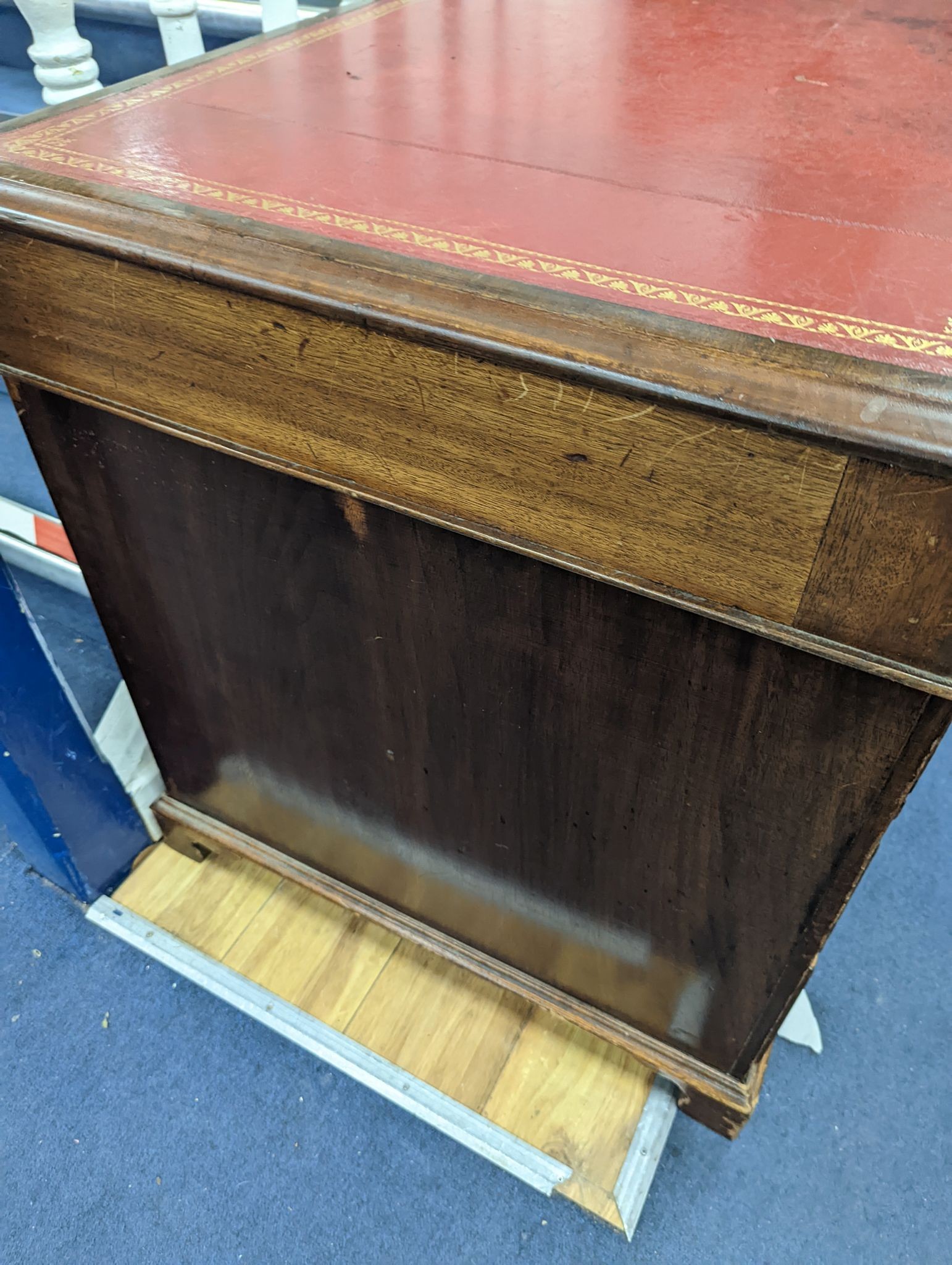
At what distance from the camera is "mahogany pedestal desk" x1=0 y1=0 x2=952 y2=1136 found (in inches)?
18.4

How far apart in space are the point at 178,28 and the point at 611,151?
0.63 meters

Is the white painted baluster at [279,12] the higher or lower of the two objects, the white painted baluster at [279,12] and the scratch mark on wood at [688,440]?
the higher

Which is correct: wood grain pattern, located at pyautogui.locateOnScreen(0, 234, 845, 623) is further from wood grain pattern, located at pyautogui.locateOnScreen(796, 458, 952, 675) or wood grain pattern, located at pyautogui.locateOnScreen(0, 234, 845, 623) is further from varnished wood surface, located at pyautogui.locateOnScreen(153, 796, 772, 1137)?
varnished wood surface, located at pyautogui.locateOnScreen(153, 796, 772, 1137)

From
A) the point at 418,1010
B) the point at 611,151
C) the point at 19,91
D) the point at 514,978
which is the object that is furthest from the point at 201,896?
the point at 19,91

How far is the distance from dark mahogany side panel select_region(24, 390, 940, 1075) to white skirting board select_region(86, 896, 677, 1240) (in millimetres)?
156

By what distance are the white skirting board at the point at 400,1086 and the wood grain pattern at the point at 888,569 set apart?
0.72 m

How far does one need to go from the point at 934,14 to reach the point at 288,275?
0.84 meters

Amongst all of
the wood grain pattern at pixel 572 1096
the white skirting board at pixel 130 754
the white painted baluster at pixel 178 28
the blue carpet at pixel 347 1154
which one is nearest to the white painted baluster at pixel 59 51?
the white painted baluster at pixel 178 28

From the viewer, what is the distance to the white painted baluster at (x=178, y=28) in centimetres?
95

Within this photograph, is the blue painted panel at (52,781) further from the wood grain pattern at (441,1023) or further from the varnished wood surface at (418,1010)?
the wood grain pattern at (441,1023)

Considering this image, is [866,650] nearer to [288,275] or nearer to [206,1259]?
[288,275]

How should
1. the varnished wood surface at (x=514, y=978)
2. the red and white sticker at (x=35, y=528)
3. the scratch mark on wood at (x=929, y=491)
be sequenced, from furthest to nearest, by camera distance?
the red and white sticker at (x=35, y=528) → the varnished wood surface at (x=514, y=978) → the scratch mark on wood at (x=929, y=491)

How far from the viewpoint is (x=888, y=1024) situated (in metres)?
1.09

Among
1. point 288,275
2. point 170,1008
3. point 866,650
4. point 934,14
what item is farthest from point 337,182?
point 170,1008
